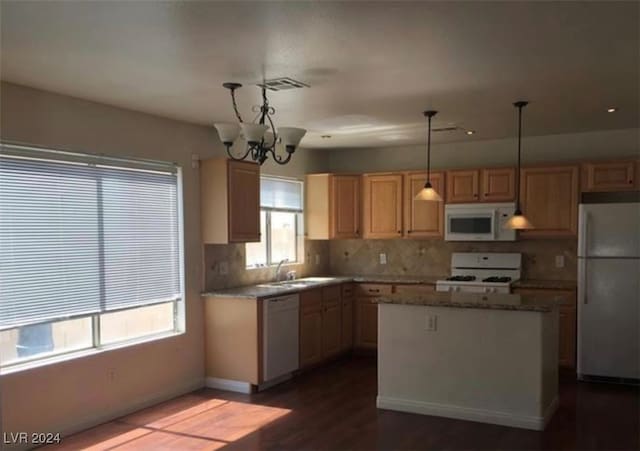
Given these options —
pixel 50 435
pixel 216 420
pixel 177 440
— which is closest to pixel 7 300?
pixel 50 435

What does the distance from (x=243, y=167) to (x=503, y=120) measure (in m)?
2.52

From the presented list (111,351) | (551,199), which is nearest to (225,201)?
(111,351)

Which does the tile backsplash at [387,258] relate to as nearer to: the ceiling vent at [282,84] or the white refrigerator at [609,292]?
the white refrigerator at [609,292]

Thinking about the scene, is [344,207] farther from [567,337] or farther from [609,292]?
[609,292]

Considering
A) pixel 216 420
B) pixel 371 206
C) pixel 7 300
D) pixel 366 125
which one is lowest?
pixel 216 420

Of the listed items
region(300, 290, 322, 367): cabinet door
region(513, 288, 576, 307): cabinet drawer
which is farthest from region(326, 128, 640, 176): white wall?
region(300, 290, 322, 367): cabinet door

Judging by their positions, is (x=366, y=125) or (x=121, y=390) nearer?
(x=121, y=390)

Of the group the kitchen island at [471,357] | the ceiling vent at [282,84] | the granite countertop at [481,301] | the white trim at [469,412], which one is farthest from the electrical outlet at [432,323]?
the ceiling vent at [282,84]

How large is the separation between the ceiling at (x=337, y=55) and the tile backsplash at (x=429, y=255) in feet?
5.95

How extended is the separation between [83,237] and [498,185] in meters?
4.27

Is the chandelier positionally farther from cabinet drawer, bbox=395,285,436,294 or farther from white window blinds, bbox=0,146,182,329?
cabinet drawer, bbox=395,285,436,294

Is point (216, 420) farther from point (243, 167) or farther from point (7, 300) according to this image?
point (243, 167)

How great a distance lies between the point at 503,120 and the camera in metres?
5.24

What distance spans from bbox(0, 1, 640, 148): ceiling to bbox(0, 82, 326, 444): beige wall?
0.16m
